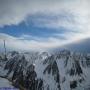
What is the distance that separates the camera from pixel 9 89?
100ft

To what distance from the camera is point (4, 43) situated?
101 meters

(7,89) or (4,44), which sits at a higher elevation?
(4,44)

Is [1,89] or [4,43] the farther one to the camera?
[4,43]

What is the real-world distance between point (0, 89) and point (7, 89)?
4.27 feet

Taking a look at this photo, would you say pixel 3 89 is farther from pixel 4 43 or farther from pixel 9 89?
pixel 4 43

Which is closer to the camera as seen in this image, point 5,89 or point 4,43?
point 5,89

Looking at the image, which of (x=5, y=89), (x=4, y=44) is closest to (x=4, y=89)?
(x=5, y=89)

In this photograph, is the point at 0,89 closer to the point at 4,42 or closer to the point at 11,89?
the point at 11,89

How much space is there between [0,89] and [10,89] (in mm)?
1703

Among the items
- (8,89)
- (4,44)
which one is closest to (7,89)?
(8,89)

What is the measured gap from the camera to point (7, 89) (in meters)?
30.5

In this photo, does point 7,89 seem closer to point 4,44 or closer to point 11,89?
point 11,89

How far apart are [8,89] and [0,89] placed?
143 cm

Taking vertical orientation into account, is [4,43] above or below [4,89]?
above
